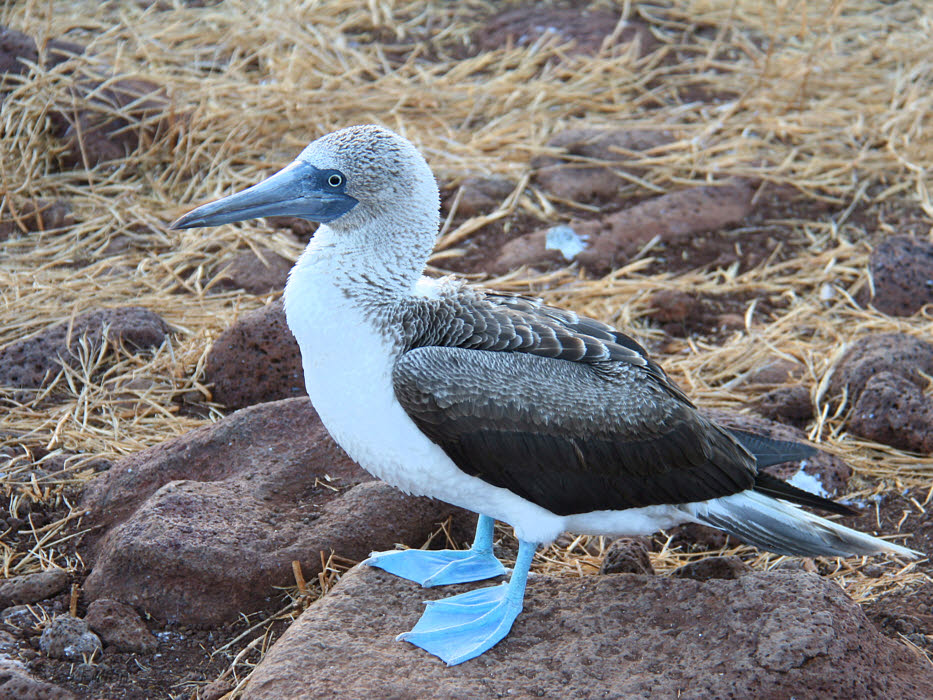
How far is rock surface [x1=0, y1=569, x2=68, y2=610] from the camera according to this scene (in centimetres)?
378

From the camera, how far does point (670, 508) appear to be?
11.8 ft

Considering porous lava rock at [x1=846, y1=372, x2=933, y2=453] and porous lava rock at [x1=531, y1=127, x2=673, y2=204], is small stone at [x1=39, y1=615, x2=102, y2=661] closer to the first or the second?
porous lava rock at [x1=846, y1=372, x2=933, y2=453]

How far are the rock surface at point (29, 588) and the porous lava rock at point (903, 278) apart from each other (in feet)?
14.1

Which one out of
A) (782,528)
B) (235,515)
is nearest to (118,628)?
(235,515)

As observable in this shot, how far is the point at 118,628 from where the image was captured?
3.64 meters

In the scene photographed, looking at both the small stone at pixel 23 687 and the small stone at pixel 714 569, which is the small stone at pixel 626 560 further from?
the small stone at pixel 23 687

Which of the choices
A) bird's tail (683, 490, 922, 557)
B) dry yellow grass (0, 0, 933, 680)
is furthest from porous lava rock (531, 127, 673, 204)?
bird's tail (683, 490, 922, 557)

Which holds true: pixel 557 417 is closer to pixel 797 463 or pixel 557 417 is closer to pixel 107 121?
pixel 797 463

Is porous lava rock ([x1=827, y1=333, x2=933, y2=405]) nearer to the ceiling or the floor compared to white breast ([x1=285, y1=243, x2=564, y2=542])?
nearer to the floor

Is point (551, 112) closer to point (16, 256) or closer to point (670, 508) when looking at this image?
point (16, 256)

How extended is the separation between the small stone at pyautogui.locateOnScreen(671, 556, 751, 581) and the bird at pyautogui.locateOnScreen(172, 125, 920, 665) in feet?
0.93

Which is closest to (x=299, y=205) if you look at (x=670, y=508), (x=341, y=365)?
(x=341, y=365)

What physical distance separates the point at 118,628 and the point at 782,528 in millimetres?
2207

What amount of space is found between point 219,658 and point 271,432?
0.96 m
